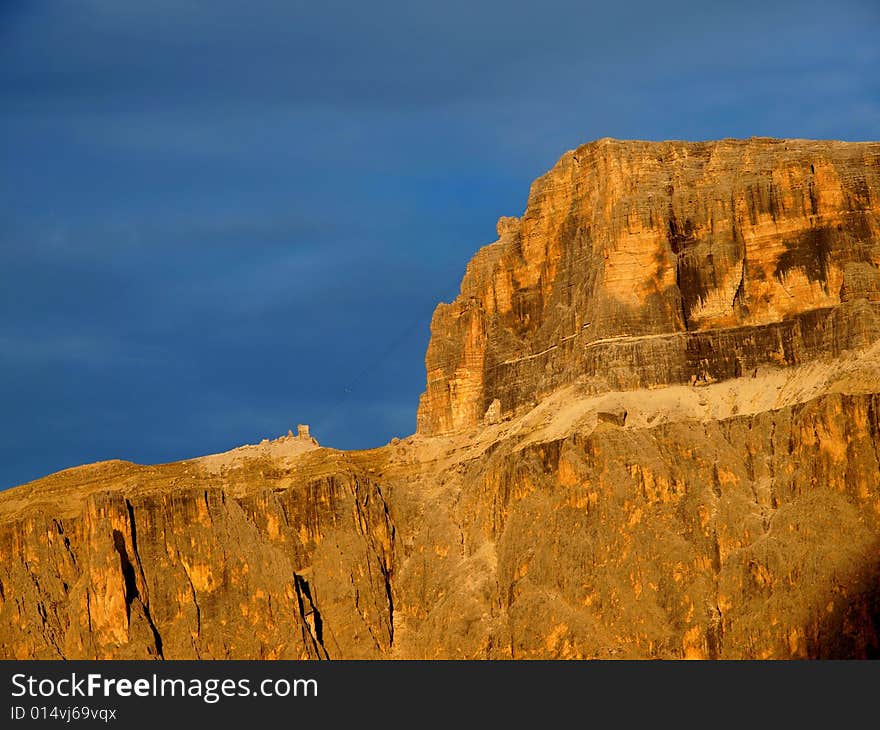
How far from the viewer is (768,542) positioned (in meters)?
198

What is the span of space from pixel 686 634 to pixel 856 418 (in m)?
18.0
